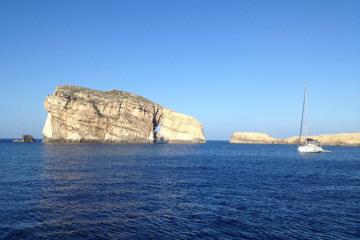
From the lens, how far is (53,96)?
15850 centimetres

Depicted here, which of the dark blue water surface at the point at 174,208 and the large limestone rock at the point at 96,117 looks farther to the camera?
the large limestone rock at the point at 96,117

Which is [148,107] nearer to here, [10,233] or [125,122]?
[125,122]

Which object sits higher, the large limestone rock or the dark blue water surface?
the large limestone rock

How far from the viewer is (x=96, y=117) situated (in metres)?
165

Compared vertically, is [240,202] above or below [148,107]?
below

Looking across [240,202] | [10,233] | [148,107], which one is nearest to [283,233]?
[240,202]

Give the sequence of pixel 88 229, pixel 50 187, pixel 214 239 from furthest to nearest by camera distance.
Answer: pixel 50 187 < pixel 88 229 < pixel 214 239

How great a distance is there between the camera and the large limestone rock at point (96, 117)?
159m

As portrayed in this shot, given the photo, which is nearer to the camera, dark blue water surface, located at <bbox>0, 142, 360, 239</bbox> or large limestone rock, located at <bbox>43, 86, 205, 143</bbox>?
dark blue water surface, located at <bbox>0, 142, 360, 239</bbox>

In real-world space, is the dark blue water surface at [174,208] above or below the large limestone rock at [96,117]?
below

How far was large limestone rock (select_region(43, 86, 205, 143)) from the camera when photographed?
159 m

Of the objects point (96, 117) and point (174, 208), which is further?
point (96, 117)

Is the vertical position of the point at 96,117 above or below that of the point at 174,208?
above

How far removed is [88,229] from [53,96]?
14608cm
